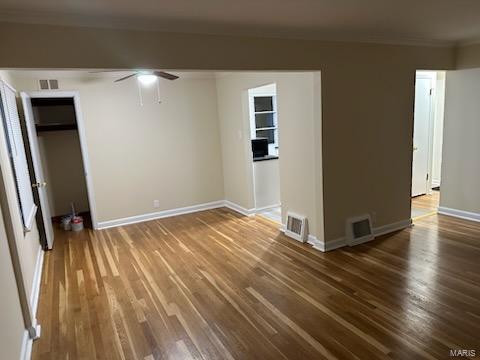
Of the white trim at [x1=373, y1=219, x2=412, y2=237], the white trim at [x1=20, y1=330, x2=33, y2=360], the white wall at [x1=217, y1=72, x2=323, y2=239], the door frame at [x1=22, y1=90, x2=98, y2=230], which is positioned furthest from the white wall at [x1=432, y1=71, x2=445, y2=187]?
the white trim at [x1=20, y1=330, x2=33, y2=360]

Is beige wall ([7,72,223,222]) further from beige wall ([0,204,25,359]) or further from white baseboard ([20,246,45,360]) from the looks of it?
beige wall ([0,204,25,359])

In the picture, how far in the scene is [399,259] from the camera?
3.51 meters

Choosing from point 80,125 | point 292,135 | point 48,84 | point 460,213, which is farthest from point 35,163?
point 460,213

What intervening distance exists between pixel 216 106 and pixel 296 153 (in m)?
2.34

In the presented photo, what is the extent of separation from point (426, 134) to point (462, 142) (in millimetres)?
1478

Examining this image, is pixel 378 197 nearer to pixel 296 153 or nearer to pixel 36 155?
pixel 296 153

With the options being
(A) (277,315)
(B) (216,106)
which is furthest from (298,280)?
(B) (216,106)

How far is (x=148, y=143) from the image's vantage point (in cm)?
536

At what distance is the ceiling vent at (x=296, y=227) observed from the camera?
13.4 ft

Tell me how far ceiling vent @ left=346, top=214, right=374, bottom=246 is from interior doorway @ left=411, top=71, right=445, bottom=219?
194 cm

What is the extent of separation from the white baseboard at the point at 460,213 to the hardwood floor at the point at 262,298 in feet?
0.60

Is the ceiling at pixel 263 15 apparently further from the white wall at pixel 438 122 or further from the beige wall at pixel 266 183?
the white wall at pixel 438 122

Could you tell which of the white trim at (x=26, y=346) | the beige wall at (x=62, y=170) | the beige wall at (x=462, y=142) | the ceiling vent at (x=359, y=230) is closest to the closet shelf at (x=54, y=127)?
the beige wall at (x=62, y=170)

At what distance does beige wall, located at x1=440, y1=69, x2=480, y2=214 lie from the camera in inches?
171
